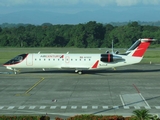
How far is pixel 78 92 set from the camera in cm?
4034

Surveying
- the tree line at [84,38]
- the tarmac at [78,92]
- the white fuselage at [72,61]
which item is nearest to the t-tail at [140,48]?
the white fuselage at [72,61]

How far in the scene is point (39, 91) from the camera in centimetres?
4097

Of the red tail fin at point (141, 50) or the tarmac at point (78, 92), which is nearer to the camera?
the tarmac at point (78, 92)

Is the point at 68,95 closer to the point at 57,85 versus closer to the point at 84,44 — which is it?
the point at 57,85

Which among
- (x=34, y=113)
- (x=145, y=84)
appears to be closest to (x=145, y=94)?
(x=145, y=84)

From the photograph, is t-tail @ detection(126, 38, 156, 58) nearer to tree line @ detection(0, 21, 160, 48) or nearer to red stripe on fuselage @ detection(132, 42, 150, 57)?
red stripe on fuselage @ detection(132, 42, 150, 57)

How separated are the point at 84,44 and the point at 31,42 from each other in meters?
18.7

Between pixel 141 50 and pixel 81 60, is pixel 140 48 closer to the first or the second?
pixel 141 50

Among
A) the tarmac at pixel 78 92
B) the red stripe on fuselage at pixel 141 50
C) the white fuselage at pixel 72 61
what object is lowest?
the tarmac at pixel 78 92

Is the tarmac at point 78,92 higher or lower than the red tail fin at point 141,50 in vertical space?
lower

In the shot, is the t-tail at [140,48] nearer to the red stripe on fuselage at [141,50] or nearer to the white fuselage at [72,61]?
the red stripe on fuselage at [141,50]

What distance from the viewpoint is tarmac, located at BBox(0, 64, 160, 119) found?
106 ft

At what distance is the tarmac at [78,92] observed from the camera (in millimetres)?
32250

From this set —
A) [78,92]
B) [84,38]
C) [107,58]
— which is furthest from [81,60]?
[84,38]
